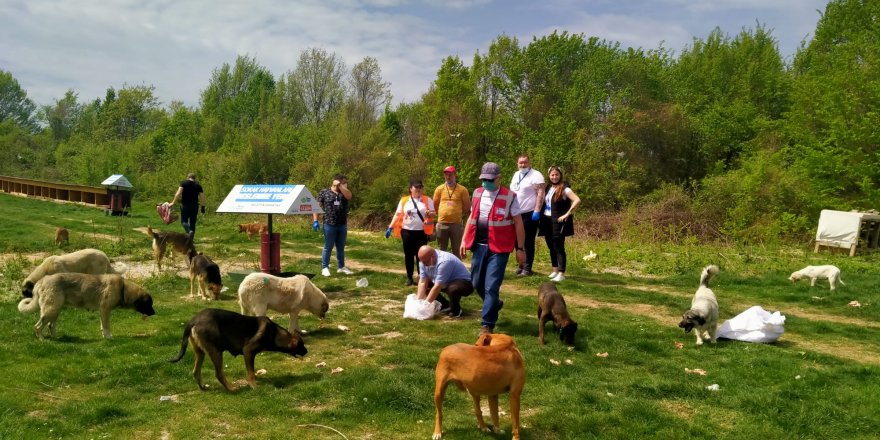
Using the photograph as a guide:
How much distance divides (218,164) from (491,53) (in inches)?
791

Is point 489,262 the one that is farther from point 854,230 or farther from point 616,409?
point 854,230

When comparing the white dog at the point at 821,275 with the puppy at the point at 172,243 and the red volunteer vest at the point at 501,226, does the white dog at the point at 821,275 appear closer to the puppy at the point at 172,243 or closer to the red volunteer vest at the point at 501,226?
the red volunteer vest at the point at 501,226

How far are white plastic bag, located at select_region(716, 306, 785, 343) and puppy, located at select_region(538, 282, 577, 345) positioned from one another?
2040 mm

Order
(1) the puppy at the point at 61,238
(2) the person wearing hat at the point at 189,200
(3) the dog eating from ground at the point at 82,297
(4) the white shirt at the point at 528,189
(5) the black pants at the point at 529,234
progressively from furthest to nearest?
(1) the puppy at the point at 61,238
(2) the person wearing hat at the point at 189,200
(5) the black pants at the point at 529,234
(4) the white shirt at the point at 528,189
(3) the dog eating from ground at the point at 82,297

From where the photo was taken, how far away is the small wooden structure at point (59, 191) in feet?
103

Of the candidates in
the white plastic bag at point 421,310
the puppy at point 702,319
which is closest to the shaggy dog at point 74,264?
the white plastic bag at point 421,310

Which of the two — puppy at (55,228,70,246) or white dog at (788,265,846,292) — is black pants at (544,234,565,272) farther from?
puppy at (55,228,70,246)

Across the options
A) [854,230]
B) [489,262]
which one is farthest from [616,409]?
[854,230]

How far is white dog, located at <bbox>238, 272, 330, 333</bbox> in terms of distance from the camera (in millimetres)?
7059

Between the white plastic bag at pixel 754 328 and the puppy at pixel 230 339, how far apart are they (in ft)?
17.6

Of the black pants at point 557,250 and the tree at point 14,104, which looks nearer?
the black pants at point 557,250

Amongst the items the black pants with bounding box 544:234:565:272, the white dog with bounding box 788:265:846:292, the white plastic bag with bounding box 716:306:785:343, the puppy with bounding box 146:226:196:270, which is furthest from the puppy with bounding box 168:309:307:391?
the white dog with bounding box 788:265:846:292

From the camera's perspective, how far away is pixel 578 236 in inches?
845

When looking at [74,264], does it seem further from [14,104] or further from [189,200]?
[14,104]
